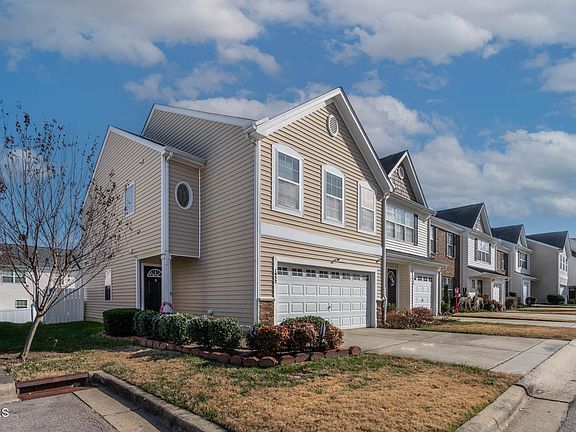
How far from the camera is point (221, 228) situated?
44.8ft

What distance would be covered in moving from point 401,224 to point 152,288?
11.6 metres

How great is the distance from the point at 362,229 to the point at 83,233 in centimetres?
968

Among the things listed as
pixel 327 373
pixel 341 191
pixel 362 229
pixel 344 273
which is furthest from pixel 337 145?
pixel 327 373

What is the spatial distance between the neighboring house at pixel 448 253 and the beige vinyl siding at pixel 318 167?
10.5 metres

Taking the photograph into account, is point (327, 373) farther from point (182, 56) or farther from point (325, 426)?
point (182, 56)

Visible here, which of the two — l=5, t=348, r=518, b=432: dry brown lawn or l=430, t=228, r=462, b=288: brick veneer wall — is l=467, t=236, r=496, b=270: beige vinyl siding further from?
l=5, t=348, r=518, b=432: dry brown lawn

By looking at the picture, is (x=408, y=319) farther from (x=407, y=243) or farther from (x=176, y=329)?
(x=176, y=329)

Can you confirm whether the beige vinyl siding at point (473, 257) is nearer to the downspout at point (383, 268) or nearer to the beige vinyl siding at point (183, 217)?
the downspout at point (383, 268)

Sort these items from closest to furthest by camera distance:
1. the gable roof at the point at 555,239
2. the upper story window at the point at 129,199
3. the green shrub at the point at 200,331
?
the green shrub at the point at 200,331 → the upper story window at the point at 129,199 → the gable roof at the point at 555,239

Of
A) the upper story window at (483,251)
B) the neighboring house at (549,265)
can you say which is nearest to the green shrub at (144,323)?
the upper story window at (483,251)

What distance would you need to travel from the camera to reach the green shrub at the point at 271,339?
900 centimetres

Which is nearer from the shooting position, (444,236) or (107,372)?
(107,372)

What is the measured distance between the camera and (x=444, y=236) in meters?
28.9

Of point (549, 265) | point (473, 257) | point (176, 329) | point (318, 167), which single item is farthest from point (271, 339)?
point (549, 265)
